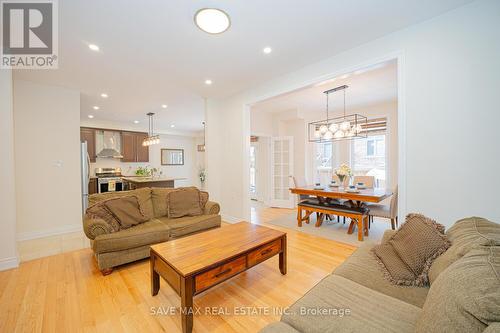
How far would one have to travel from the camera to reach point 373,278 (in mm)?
1497

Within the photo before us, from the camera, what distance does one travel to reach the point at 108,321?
1702mm

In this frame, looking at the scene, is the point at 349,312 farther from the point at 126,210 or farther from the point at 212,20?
the point at 126,210

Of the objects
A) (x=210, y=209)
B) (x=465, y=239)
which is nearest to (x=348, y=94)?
(x=210, y=209)

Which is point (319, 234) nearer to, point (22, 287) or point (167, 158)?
point (22, 287)

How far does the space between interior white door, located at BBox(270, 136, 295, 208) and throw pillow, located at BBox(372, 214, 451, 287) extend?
451 centimetres

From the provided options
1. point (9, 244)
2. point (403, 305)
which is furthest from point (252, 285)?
point (9, 244)

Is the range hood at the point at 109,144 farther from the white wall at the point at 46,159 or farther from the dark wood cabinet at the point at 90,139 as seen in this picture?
the white wall at the point at 46,159

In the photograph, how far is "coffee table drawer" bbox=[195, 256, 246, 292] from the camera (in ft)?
5.37

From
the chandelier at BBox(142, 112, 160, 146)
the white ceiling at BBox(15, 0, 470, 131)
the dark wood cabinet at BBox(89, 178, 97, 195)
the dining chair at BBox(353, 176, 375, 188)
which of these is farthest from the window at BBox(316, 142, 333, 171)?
the dark wood cabinet at BBox(89, 178, 97, 195)

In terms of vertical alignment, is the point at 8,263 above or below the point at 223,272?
below

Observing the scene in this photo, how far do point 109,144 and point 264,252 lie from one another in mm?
7302

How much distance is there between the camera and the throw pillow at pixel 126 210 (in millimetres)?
2781

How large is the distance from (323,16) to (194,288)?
2889 mm

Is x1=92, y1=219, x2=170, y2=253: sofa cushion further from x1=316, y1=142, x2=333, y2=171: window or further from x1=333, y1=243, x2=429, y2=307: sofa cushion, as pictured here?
x1=316, y1=142, x2=333, y2=171: window
